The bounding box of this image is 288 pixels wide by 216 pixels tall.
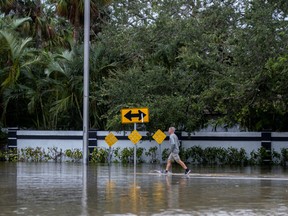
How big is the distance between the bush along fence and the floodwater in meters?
10.9

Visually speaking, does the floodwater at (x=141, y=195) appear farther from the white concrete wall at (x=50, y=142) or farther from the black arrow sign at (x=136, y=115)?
the white concrete wall at (x=50, y=142)

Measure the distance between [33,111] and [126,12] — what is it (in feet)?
23.8

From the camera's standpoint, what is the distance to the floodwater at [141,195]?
1230 cm

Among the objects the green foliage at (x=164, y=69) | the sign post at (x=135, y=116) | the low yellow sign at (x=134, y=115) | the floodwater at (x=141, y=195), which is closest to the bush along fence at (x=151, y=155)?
the green foliage at (x=164, y=69)

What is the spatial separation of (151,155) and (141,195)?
704 inches

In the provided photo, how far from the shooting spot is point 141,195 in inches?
598

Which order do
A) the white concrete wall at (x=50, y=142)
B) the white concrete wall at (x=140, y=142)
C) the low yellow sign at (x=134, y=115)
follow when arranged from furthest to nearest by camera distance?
the white concrete wall at (x=50, y=142) < the white concrete wall at (x=140, y=142) < the low yellow sign at (x=134, y=115)

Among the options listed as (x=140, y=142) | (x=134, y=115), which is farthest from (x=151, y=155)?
(x=134, y=115)

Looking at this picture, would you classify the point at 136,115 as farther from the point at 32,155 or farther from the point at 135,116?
the point at 32,155

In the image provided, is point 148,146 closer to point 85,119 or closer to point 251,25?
point 85,119

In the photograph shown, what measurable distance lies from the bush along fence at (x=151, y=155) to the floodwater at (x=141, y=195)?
10.9 metres

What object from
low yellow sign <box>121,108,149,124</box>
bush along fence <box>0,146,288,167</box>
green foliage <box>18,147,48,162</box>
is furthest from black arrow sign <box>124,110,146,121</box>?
green foliage <box>18,147,48,162</box>

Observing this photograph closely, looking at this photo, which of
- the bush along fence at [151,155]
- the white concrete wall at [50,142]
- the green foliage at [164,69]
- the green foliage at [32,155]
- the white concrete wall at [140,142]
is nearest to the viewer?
the green foliage at [164,69]

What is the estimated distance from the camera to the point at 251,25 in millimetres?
25766
